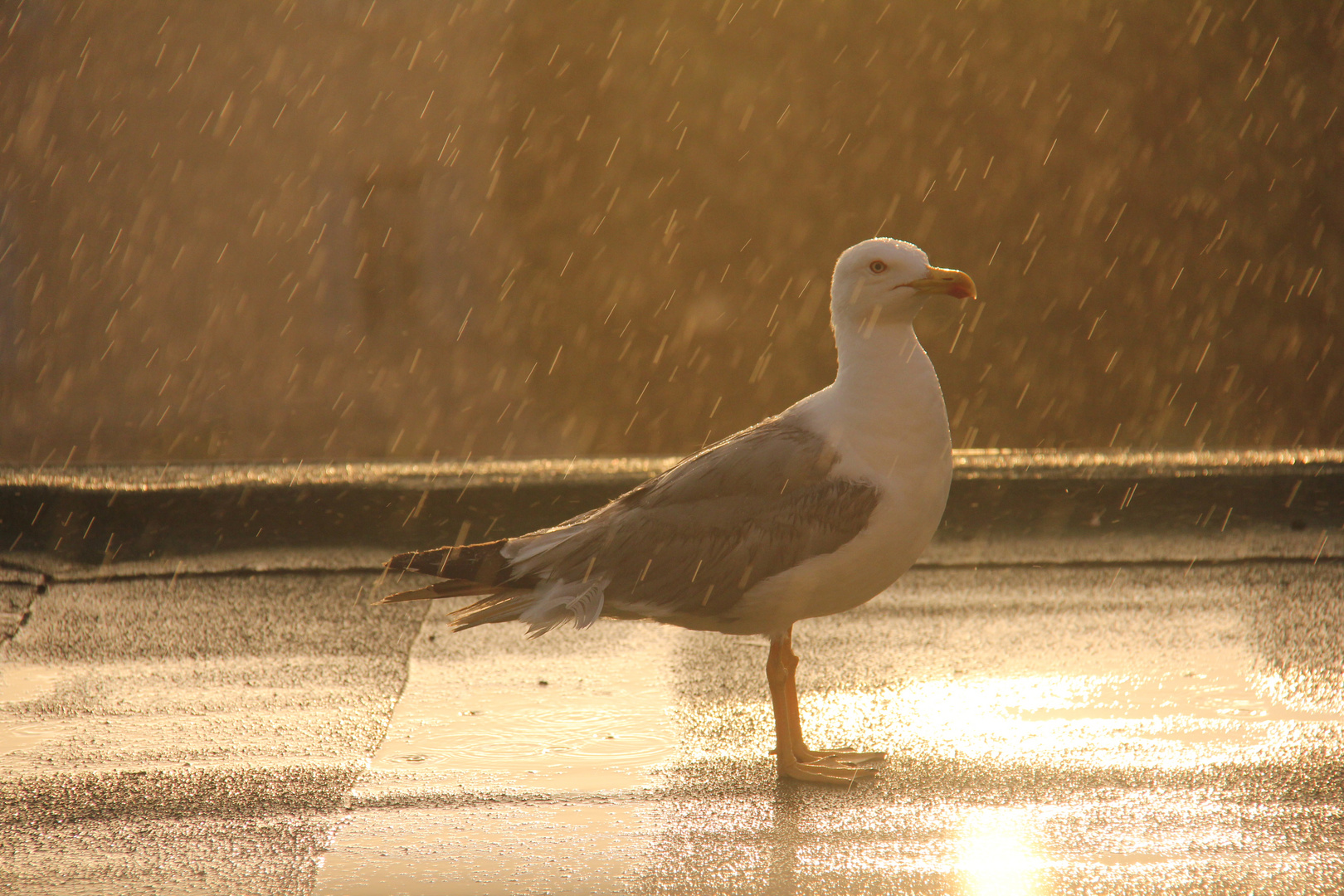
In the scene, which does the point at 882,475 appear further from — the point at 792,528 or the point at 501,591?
A: the point at 501,591

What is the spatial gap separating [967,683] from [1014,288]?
13.7 metres

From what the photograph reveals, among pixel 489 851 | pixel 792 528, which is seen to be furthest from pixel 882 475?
pixel 489 851

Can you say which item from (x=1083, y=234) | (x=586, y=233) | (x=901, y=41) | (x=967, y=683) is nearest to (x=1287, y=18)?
(x=1083, y=234)

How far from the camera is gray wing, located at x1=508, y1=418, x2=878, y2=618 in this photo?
3801 millimetres

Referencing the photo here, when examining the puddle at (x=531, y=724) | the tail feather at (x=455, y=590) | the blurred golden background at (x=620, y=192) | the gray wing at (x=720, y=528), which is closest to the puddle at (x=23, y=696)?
the puddle at (x=531, y=724)

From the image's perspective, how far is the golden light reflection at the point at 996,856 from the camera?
10.1 ft

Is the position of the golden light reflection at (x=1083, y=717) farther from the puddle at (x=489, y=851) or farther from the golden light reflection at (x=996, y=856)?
the puddle at (x=489, y=851)

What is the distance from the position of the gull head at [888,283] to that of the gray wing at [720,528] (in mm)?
402

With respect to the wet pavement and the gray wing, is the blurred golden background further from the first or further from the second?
the gray wing

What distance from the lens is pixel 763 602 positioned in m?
3.87

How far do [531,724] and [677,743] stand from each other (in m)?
0.51

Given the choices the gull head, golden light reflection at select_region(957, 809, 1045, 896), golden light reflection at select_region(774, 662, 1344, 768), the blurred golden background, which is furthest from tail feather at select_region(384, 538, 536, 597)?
the blurred golden background

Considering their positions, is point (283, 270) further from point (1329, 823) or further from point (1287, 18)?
point (1329, 823)

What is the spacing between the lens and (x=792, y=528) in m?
3.82
